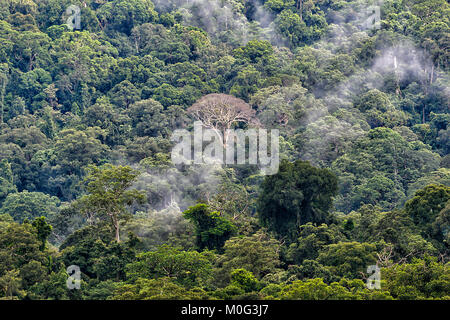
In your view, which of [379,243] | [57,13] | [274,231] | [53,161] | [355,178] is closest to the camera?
[379,243]

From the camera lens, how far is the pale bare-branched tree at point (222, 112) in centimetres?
3866

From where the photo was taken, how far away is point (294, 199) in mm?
28156

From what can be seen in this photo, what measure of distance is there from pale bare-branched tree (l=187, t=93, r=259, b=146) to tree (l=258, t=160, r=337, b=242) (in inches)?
375

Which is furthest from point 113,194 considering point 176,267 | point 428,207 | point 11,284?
point 428,207

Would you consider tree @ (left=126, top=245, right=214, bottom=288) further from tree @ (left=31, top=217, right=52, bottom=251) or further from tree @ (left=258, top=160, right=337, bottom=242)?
tree @ (left=258, top=160, right=337, bottom=242)

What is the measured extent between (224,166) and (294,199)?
8639mm

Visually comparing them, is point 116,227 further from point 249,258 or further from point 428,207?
point 428,207

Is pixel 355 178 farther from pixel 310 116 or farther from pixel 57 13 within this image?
pixel 57 13

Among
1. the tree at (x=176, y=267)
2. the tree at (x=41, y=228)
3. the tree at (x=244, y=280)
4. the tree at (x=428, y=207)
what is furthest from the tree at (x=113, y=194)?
the tree at (x=428, y=207)

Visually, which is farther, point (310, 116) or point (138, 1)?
point (138, 1)

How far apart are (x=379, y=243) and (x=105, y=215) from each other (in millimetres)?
9544

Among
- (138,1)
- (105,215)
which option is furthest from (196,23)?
(105,215)

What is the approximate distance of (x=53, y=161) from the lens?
1527 inches

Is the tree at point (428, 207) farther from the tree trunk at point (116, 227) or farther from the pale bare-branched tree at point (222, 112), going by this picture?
the pale bare-branched tree at point (222, 112)
